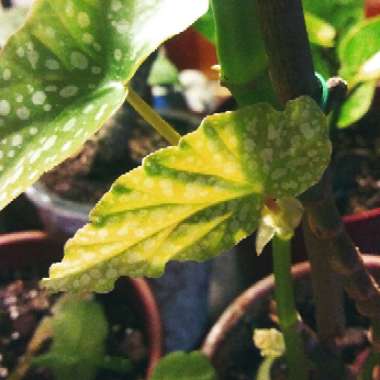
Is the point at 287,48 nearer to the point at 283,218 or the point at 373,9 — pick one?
the point at 283,218

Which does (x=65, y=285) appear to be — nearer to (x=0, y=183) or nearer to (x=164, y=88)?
(x=0, y=183)

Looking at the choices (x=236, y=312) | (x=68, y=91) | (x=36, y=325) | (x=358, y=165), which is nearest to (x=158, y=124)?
(x=68, y=91)

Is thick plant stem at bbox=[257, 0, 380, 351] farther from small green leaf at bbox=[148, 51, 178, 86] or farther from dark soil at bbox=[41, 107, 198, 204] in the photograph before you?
small green leaf at bbox=[148, 51, 178, 86]

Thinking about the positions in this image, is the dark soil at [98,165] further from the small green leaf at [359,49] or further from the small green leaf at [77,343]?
the small green leaf at [359,49]

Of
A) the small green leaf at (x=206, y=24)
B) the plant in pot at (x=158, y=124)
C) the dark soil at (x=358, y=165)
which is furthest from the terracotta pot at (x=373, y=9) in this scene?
the plant in pot at (x=158, y=124)

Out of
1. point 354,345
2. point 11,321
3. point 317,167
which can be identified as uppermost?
point 317,167

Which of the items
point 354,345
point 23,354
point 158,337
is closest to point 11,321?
point 23,354

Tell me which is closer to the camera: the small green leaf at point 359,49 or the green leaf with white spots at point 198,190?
the green leaf with white spots at point 198,190
